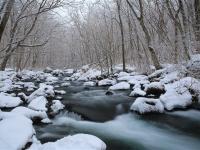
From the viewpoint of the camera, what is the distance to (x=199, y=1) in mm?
8102

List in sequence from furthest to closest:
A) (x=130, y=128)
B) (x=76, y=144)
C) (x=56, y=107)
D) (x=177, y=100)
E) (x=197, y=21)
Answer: (x=56, y=107) → (x=177, y=100) → (x=130, y=128) → (x=197, y=21) → (x=76, y=144)

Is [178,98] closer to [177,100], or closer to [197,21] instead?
[177,100]

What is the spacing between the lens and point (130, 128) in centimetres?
819

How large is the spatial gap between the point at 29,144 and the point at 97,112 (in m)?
4.83

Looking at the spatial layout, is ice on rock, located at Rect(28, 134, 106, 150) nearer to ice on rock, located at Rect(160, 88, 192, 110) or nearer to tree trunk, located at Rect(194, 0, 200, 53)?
tree trunk, located at Rect(194, 0, 200, 53)

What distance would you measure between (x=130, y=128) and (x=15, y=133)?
387 centimetres

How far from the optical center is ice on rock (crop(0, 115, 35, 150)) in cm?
518

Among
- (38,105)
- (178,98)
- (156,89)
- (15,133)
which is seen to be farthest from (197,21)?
(38,105)

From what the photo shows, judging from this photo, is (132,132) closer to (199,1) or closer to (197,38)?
(197,38)

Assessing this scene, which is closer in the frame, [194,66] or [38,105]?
[194,66]

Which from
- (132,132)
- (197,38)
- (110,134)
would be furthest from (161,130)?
(197,38)

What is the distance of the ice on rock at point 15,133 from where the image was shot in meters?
5.18

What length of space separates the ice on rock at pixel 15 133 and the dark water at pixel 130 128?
1.05 metres

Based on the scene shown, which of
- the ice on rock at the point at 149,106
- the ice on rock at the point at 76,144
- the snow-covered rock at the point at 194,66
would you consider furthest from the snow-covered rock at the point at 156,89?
the ice on rock at the point at 76,144
